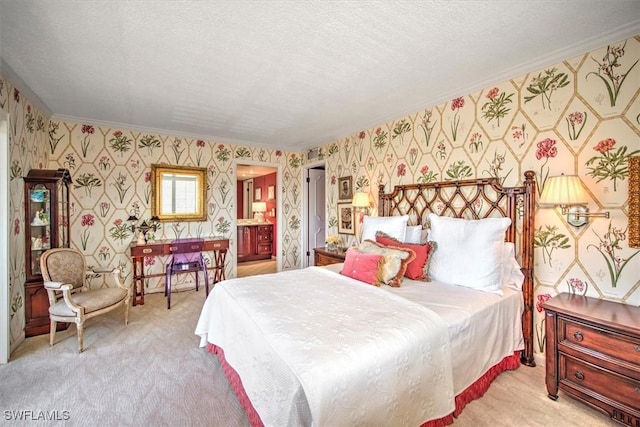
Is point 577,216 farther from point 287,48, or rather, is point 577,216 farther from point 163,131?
point 163,131

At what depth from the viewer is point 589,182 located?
6.72ft

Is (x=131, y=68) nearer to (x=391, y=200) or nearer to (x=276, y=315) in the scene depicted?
(x=276, y=315)

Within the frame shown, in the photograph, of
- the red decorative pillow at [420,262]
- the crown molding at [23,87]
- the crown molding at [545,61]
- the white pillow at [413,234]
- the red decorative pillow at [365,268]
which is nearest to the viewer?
the crown molding at [545,61]

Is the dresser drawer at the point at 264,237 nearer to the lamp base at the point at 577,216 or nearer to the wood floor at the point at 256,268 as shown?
the wood floor at the point at 256,268

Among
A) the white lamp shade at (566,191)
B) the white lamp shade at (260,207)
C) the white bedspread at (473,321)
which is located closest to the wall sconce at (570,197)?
the white lamp shade at (566,191)

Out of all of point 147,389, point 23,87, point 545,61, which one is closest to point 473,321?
point 545,61

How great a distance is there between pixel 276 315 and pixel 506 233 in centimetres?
Answer: 215

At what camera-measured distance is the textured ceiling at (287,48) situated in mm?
1680

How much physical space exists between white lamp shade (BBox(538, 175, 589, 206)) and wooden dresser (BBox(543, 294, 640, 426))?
28.1 inches

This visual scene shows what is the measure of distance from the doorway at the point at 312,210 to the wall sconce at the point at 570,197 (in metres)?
3.80

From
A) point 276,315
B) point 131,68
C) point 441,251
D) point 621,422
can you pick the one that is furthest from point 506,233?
point 131,68

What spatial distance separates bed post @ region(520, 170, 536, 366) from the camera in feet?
7.47

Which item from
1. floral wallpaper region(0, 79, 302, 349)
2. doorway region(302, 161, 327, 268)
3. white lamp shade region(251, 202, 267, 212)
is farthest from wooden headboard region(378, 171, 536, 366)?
white lamp shade region(251, 202, 267, 212)

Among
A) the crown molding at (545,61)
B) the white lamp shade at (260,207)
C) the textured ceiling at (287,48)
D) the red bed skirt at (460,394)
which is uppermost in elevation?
the textured ceiling at (287,48)
